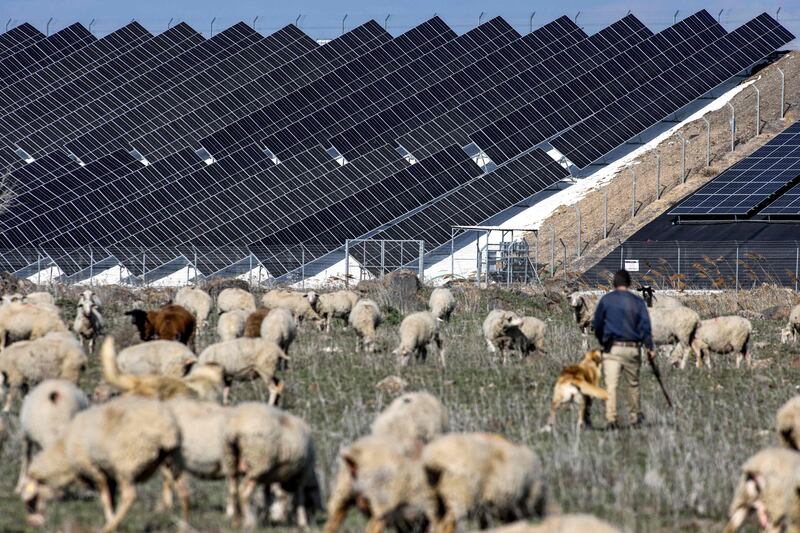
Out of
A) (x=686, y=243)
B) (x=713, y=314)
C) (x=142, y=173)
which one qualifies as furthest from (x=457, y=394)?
(x=142, y=173)

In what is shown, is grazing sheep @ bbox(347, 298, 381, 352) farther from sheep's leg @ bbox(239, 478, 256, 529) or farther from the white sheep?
sheep's leg @ bbox(239, 478, 256, 529)

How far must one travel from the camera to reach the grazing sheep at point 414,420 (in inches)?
367

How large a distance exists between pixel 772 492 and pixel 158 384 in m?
5.03

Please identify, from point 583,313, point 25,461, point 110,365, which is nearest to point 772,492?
point 110,365

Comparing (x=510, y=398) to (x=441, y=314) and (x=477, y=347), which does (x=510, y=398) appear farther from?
(x=441, y=314)

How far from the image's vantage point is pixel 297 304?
2456cm

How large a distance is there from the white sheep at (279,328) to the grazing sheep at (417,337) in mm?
1653

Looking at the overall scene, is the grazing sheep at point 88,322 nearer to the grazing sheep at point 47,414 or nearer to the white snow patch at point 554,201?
the grazing sheep at point 47,414

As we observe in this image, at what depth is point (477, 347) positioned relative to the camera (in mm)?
19984

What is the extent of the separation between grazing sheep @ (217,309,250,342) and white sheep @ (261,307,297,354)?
3.49 feet

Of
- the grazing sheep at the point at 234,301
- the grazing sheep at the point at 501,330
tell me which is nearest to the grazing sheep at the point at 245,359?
the grazing sheep at the point at 501,330

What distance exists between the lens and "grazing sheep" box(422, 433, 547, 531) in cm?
722

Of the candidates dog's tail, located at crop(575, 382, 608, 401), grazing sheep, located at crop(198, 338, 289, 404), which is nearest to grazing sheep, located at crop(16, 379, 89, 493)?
grazing sheep, located at crop(198, 338, 289, 404)

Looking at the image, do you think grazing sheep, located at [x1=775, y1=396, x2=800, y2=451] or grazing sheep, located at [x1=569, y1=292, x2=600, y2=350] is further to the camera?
grazing sheep, located at [x1=569, y1=292, x2=600, y2=350]
